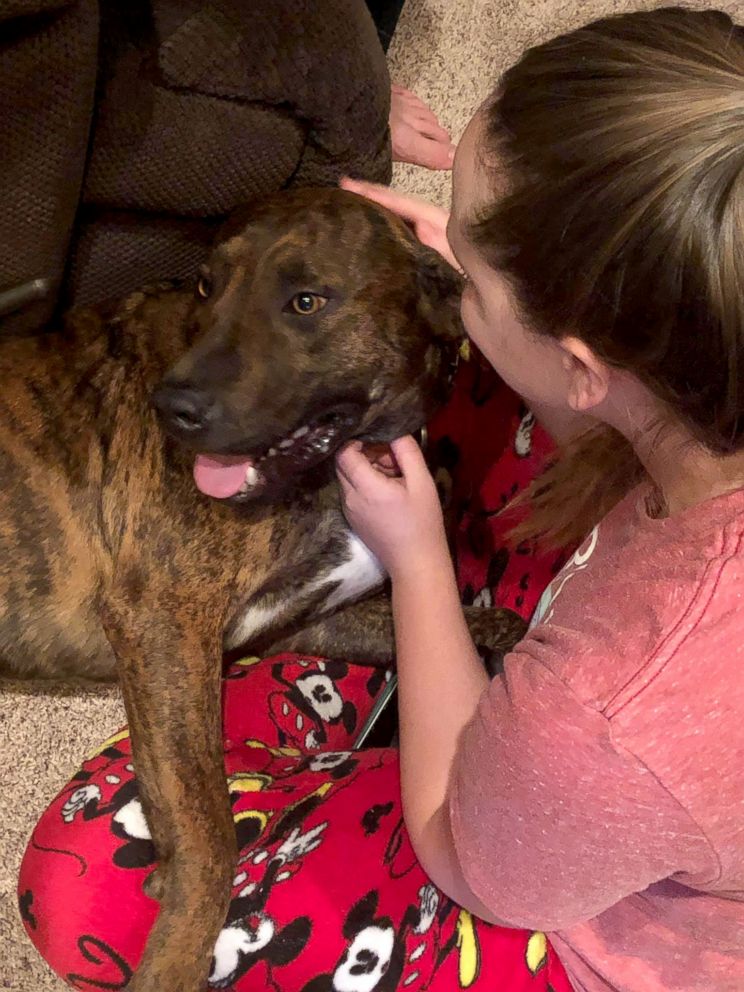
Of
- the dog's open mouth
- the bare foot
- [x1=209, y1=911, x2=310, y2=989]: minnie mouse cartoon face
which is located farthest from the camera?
the bare foot

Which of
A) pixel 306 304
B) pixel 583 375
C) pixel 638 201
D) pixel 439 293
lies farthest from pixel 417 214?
pixel 638 201

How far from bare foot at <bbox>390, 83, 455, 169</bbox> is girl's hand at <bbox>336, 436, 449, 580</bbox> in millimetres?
1080

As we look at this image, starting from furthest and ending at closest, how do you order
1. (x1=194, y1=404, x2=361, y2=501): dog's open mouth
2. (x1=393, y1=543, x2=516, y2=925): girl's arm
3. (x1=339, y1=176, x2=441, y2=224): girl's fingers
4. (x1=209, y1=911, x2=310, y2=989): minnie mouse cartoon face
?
(x1=339, y1=176, x2=441, y2=224): girl's fingers, (x1=194, y1=404, x2=361, y2=501): dog's open mouth, (x1=209, y1=911, x2=310, y2=989): minnie mouse cartoon face, (x1=393, y1=543, x2=516, y2=925): girl's arm

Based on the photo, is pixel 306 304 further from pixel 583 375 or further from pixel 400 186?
pixel 400 186

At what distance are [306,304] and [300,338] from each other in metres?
0.06

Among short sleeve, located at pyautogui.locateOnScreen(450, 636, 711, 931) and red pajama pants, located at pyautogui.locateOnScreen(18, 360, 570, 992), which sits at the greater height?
Result: short sleeve, located at pyautogui.locateOnScreen(450, 636, 711, 931)

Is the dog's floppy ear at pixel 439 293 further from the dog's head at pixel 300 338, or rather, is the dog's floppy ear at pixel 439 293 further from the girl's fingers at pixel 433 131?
the girl's fingers at pixel 433 131

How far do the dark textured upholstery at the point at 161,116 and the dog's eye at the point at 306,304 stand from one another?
281 mm

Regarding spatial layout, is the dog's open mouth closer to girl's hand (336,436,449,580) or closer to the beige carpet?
girl's hand (336,436,449,580)

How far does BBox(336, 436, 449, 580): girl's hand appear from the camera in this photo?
1440 mm

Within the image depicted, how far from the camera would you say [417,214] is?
1.60 metres

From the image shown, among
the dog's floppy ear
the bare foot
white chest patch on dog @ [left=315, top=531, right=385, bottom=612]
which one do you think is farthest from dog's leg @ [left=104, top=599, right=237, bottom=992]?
the bare foot

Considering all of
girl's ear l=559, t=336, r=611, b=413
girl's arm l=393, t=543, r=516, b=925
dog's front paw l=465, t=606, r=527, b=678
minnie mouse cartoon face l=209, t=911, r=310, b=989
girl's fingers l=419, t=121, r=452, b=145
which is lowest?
minnie mouse cartoon face l=209, t=911, r=310, b=989

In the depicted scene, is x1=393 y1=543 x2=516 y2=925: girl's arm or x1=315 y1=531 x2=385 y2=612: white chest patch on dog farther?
x1=315 y1=531 x2=385 y2=612: white chest patch on dog
